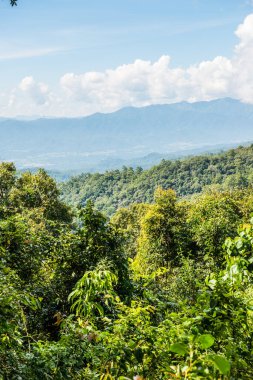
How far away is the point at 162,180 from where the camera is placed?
147 metres

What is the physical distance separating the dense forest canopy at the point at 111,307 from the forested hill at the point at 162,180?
A: 11836 centimetres

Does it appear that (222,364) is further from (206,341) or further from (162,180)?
(162,180)

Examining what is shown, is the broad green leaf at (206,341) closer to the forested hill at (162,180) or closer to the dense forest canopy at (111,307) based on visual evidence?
the dense forest canopy at (111,307)

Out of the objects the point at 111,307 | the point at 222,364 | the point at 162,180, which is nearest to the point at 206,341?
the point at 222,364

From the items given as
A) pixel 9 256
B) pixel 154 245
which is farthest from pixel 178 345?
pixel 154 245

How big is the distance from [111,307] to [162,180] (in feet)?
461

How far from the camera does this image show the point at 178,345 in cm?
209

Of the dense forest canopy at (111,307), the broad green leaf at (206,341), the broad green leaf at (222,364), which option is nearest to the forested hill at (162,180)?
the dense forest canopy at (111,307)

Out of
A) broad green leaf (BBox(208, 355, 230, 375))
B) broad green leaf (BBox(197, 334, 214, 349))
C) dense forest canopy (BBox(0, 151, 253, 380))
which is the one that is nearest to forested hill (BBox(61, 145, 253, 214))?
dense forest canopy (BBox(0, 151, 253, 380))

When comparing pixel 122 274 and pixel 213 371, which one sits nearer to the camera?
pixel 213 371

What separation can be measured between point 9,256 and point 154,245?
54.8 ft

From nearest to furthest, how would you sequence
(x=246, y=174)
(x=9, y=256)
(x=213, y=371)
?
(x=213, y=371)
(x=9, y=256)
(x=246, y=174)

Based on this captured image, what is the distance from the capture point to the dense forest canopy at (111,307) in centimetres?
306

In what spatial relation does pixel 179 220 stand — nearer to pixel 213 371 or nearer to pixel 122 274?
pixel 122 274
